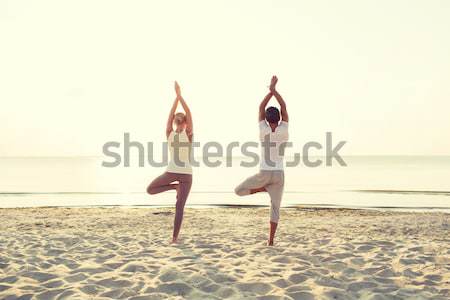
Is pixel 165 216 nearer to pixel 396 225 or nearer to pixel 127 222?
pixel 127 222

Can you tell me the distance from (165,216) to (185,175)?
6.21 metres

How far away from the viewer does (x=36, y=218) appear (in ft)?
43.1

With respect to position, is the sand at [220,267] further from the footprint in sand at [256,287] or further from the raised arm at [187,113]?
the raised arm at [187,113]

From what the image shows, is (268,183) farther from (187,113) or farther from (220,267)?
(187,113)

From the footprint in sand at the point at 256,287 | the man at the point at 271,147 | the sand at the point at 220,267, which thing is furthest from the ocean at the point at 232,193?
the footprint in sand at the point at 256,287

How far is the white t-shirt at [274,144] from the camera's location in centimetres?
700

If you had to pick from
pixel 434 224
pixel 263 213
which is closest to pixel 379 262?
pixel 434 224

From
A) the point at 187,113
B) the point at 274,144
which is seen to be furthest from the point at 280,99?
the point at 187,113

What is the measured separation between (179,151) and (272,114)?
175 cm

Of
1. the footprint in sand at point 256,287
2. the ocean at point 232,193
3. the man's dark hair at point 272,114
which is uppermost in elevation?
the man's dark hair at point 272,114

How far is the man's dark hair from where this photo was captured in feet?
23.2

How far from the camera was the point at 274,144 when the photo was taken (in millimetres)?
7016

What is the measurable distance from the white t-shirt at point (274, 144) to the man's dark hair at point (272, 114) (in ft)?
0.33

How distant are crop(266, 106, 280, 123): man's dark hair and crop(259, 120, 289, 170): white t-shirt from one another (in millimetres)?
100
